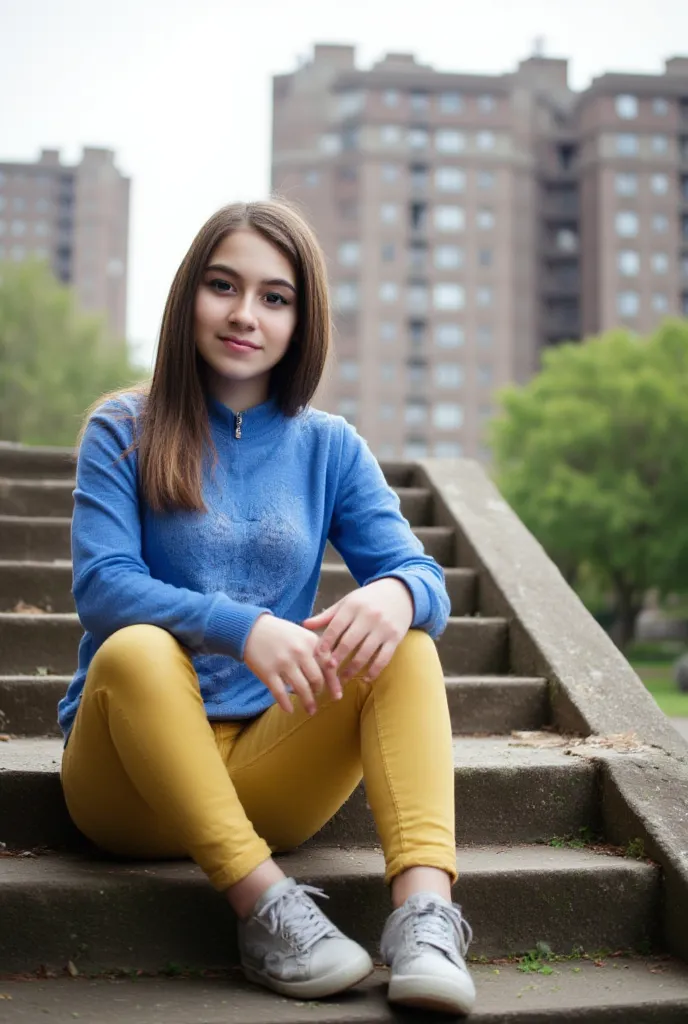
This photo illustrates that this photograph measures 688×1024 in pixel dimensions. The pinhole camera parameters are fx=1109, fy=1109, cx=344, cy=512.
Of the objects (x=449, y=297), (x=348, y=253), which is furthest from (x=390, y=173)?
(x=449, y=297)

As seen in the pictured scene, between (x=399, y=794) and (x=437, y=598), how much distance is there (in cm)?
42

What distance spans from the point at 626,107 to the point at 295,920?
67766 mm

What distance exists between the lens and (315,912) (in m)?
1.97

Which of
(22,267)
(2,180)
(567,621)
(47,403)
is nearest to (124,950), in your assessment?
(567,621)

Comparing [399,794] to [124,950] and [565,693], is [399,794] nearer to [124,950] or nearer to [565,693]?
[124,950]

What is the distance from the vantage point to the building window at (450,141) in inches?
2463

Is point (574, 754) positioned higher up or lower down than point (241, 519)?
lower down

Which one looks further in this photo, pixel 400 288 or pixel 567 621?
pixel 400 288

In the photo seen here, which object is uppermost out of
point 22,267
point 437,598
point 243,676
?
point 22,267

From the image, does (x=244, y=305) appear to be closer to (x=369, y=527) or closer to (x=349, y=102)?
(x=369, y=527)

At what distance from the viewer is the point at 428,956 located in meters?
1.86

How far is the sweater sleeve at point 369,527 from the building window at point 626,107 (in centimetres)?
6638

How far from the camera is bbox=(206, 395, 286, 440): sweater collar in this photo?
247 centimetres

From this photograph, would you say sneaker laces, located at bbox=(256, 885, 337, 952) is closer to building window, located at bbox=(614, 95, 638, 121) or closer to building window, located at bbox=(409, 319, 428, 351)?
building window, located at bbox=(409, 319, 428, 351)
